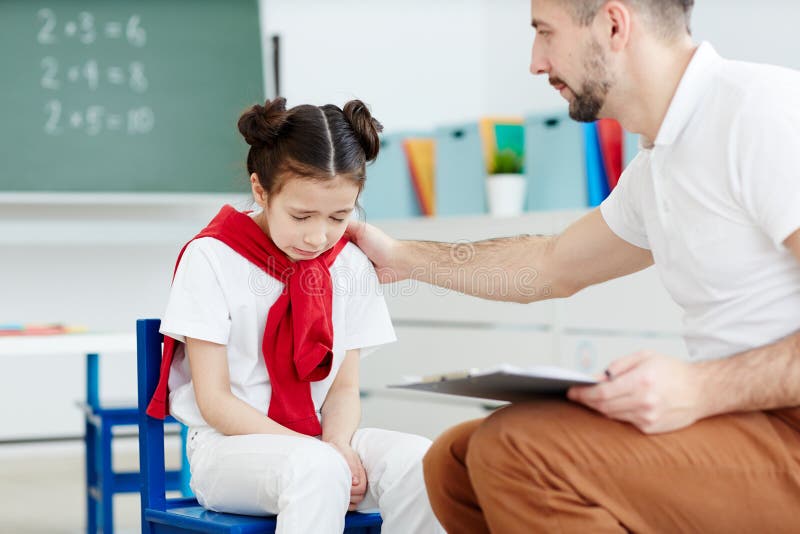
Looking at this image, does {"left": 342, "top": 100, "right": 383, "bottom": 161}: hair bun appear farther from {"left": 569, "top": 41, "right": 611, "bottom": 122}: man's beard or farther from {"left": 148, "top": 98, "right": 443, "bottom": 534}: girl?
{"left": 569, "top": 41, "right": 611, "bottom": 122}: man's beard

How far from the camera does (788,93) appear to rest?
4.25ft

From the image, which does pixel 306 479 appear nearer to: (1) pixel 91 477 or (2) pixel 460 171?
(1) pixel 91 477

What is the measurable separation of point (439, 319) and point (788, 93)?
226 cm

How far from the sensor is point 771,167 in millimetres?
1251

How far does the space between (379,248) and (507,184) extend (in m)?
1.60

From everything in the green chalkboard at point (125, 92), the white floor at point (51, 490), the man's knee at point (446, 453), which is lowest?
the white floor at point (51, 490)

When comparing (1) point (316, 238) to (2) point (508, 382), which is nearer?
(2) point (508, 382)

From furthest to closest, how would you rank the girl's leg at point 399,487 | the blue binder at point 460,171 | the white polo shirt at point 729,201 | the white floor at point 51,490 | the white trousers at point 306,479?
1. the blue binder at point 460,171
2. the white floor at point 51,490
3. the girl's leg at point 399,487
4. the white trousers at point 306,479
5. the white polo shirt at point 729,201

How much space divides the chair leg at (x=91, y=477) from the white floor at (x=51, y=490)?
10 centimetres

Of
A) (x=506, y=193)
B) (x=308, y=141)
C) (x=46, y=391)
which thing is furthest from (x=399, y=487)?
(x=46, y=391)

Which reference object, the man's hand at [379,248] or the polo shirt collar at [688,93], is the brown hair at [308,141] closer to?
the man's hand at [379,248]

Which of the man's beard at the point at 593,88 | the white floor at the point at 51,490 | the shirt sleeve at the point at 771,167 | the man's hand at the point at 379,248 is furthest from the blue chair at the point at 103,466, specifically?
the shirt sleeve at the point at 771,167

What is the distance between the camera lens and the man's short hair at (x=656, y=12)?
1426 mm

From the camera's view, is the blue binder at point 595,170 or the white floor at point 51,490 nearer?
the white floor at point 51,490
